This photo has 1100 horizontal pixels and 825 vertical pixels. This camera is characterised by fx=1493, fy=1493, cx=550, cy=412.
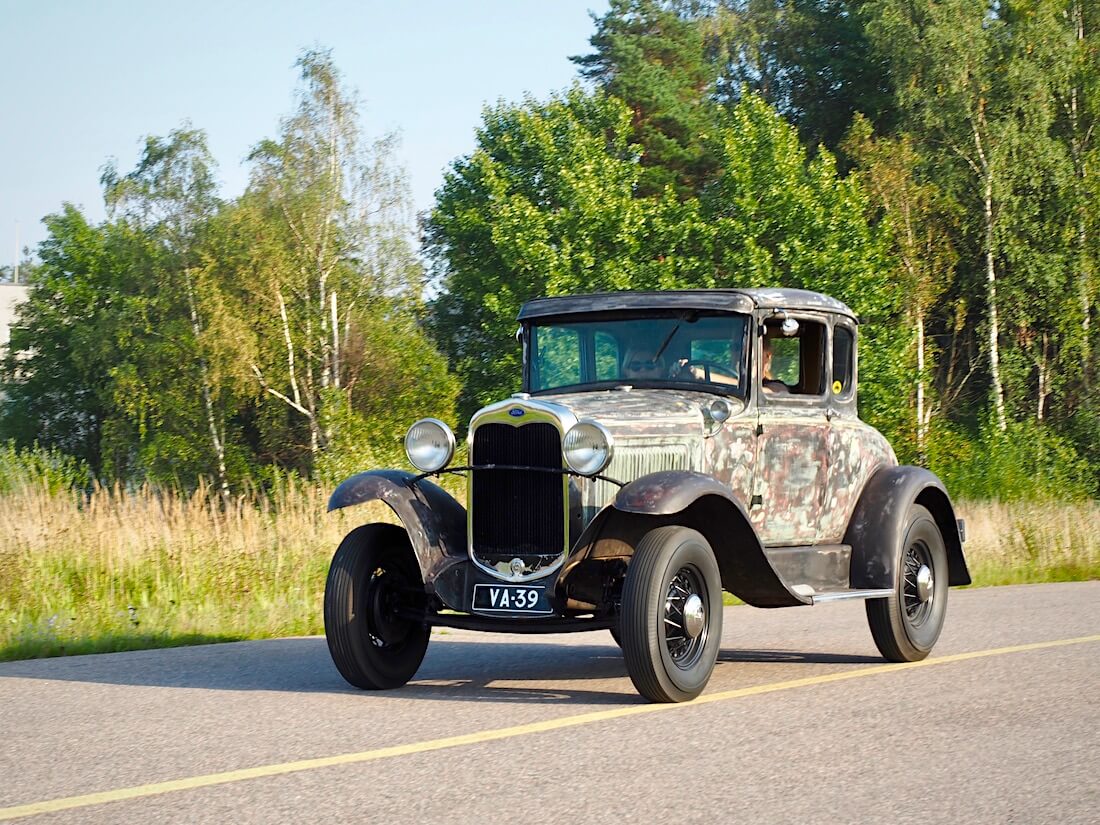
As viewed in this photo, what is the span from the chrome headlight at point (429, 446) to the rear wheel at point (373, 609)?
460 millimetres

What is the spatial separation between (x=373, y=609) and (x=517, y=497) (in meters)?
1.07

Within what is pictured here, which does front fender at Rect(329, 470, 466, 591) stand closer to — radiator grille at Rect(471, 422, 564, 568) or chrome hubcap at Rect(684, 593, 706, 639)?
radiator grille at Rect(471, 422, 564, 568)

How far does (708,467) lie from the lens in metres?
8.48

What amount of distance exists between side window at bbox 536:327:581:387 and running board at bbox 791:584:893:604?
6.26 ft

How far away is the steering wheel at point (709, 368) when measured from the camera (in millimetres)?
9062

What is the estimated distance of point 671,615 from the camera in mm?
7742

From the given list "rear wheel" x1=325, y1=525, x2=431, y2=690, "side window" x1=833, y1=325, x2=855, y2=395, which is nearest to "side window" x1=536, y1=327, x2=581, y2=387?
"rear wheel" x1=325, y1=525, x2=431, y2=690

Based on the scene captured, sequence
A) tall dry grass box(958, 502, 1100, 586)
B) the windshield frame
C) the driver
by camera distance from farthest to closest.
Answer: tall dry grass box(958, 502, 1100, 586) → the driver → the windshield frame

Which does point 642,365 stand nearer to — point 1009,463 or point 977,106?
point 1009,463

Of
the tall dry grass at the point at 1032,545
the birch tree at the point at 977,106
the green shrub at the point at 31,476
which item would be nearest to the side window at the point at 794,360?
the green shrub at the point at 31,476

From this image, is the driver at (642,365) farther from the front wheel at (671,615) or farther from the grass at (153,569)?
the grass at (153,569)

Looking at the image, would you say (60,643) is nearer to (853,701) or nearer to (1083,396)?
(853,701)

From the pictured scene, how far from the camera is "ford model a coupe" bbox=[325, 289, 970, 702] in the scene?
7809 mm

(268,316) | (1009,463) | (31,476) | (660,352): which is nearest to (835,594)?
(660,352)
